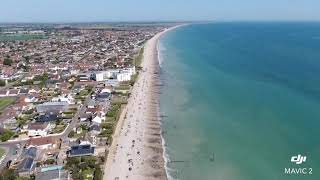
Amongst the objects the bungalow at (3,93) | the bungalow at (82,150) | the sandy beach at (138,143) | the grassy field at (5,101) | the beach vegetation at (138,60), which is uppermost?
the bungalow at (82,150)

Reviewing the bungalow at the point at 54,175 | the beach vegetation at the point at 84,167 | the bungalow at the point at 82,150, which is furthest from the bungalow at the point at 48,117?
the bungalow at the point at 54,175

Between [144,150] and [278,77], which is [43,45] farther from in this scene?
[144,150]

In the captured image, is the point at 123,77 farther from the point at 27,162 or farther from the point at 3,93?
Result: the point at 27,162

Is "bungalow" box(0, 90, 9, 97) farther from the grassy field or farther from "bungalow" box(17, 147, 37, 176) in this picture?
"bungalow" box(17, 147, 37, 176)

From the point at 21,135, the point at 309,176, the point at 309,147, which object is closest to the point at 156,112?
the point at 21,135

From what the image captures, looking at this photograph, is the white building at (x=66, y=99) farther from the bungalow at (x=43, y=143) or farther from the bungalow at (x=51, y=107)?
the bungalow at (x=43, y=143)

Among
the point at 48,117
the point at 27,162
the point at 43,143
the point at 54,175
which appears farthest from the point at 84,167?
the point at 48,117
